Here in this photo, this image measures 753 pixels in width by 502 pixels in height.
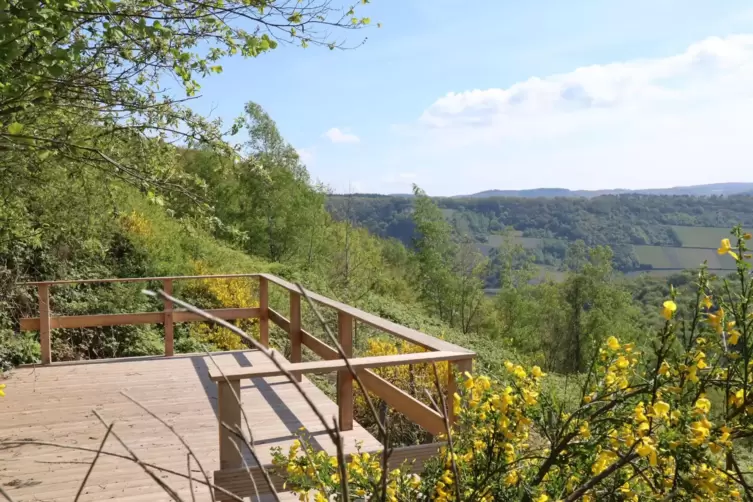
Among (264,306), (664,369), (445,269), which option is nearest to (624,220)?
(445,269)

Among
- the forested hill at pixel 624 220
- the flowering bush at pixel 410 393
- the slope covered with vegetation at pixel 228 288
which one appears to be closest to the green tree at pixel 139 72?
the slope covered with vegetation at pixel 228 288

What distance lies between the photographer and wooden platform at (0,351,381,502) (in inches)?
131

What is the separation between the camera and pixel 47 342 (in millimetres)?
5902

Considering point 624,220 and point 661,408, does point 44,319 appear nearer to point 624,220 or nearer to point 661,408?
point 661,408

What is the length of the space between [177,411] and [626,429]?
3898mm

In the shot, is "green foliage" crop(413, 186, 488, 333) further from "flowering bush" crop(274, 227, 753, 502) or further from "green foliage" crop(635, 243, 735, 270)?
"green foliage" crop(635, 243, 735, 270)

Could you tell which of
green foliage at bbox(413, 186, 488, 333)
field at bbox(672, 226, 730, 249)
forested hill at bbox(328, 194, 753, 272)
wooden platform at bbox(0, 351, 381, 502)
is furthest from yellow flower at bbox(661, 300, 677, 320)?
field at bbox(672, 226, 730, 249)

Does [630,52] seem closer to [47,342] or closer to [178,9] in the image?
[178,9]

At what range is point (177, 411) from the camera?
179 inches

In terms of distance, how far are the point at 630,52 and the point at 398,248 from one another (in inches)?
995

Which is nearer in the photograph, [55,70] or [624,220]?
[55,70]

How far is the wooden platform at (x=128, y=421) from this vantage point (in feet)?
10.9

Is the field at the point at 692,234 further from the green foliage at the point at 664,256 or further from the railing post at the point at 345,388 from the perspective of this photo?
the railing post at the point at 345,388

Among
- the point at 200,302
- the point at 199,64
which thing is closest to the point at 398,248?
the point at 200,302
